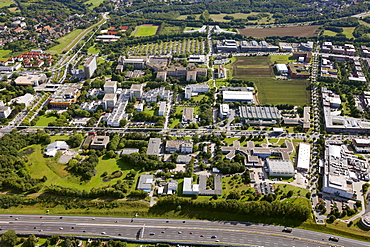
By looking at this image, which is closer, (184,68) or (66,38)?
(184,68)

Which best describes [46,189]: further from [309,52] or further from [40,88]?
[309,52]

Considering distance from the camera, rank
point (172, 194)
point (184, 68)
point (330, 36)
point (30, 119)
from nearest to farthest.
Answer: point (172, 194) → point (30, 119) → point (184, 68) → point (330, 36)

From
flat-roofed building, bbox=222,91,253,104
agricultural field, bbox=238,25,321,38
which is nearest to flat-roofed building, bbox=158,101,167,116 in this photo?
flat-roofed building, bbox=222,91,253,104

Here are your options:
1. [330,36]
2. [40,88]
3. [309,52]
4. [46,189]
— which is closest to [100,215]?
[46,189]

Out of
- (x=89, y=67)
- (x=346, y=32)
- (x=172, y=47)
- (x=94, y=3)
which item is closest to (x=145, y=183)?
(x=89, y=67)

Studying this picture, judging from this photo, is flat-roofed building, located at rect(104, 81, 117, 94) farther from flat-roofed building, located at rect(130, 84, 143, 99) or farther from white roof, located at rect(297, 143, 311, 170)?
white roof, located at rect(297, 143, 311, 170)

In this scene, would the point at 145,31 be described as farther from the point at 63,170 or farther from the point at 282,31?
the point at 63,170

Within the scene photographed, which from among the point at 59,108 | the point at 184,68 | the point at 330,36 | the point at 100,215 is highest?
the point at 330,36
